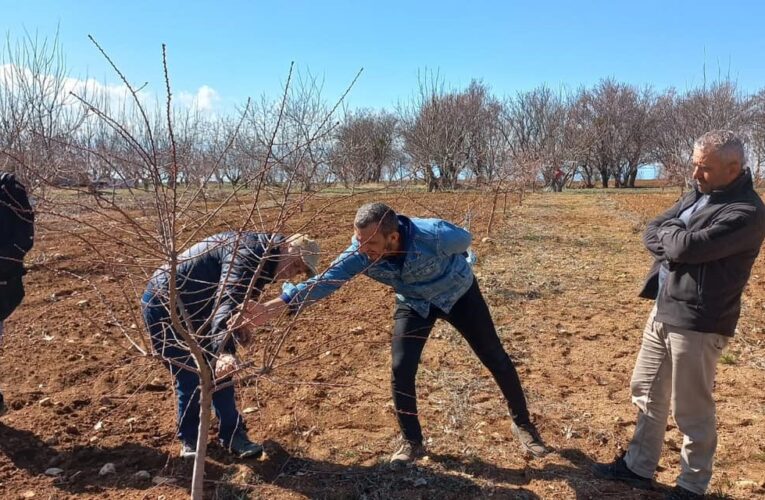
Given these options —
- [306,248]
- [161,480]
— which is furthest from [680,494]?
[161,480]

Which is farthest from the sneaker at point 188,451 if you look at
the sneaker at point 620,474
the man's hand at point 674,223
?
the man's hand at point 674,223

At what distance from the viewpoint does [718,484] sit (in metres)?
2.60

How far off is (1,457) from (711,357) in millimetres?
3273

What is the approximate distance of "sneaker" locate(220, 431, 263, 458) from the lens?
2844 millimetres

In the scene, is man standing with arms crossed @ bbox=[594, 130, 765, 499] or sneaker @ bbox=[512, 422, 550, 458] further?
sneaker @ bbox=[512, 422, 550, 458]

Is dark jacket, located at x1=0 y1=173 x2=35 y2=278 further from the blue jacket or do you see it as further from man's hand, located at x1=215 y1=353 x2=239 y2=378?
the blue jacket

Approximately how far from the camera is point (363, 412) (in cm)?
338

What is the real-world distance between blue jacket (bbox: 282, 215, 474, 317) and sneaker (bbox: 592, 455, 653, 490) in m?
1.03

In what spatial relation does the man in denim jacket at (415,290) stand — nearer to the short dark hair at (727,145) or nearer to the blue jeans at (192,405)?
the blue jeans at (192,405)

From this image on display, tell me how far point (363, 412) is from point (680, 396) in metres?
1.73

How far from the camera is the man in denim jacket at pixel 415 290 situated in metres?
2.40

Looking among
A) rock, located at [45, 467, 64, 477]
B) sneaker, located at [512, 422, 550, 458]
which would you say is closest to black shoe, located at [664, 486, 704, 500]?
sneaker, located at [512, 422, 550, 458]

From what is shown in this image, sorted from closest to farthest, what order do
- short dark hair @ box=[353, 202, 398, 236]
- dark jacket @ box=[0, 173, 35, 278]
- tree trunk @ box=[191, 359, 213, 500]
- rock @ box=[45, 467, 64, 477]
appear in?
tree trunk @ box=[191, 359, 213, 500] < short dark hair @ box=[353, 202, 398, 236] < rock @ box=[45, 467, 64, 477] < dark jacket @ box=[0, 173, 35, 278]

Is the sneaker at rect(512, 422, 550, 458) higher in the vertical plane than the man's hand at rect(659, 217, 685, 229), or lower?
lower
